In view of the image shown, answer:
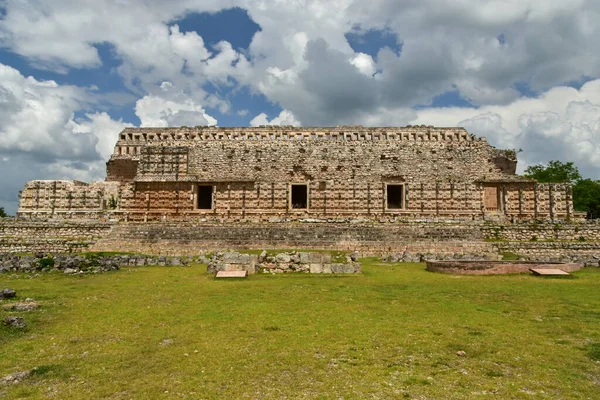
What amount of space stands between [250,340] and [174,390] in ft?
7.65

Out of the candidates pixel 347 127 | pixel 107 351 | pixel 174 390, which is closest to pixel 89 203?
pixel 347 127

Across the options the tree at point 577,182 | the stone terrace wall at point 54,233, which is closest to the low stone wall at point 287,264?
the stone terrace wall at point 54,233

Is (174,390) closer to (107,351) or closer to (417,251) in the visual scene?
(107,351)

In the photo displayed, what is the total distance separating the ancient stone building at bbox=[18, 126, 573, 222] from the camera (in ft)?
110

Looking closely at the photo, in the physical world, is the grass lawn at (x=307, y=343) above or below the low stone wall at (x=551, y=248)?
below

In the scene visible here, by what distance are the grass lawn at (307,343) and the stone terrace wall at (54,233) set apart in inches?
603

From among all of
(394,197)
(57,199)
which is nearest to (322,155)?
(394,197)

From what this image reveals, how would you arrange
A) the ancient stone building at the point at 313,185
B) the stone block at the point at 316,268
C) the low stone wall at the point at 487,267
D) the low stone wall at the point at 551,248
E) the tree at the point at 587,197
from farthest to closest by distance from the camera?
1. the tree at the point at 587,197
2. the ancient stone building at the point at 313,185
3. the low stone wall at the point at 551,248
4. the stone block at the point at 316,268
5. the low stone wall at the point at 487,267

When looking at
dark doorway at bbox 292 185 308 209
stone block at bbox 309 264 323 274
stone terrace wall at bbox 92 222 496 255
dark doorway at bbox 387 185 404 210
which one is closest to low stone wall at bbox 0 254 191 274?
stone terrace wall at bbox 92 222 496 255

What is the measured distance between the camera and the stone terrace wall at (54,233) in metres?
26.7

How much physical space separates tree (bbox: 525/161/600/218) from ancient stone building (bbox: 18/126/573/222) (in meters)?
25.3

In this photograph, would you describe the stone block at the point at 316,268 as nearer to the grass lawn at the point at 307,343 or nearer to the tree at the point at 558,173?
the grass lawn at the point at 307,343

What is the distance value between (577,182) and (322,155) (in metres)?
43.9

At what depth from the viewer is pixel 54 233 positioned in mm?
28609
